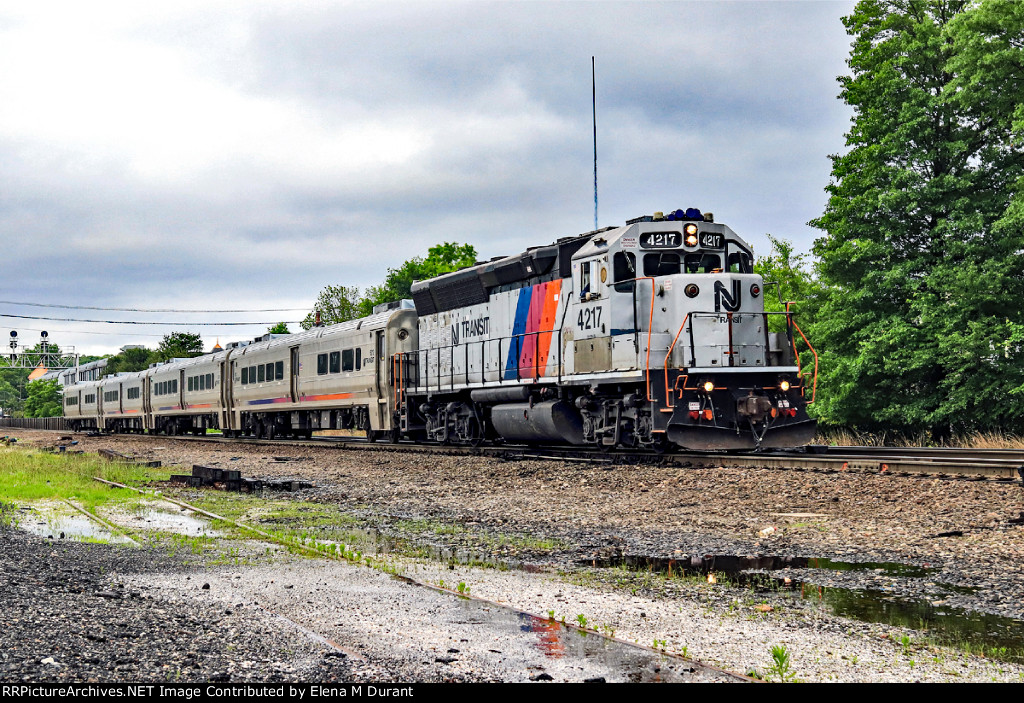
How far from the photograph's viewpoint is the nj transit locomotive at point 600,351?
14906 millimetres

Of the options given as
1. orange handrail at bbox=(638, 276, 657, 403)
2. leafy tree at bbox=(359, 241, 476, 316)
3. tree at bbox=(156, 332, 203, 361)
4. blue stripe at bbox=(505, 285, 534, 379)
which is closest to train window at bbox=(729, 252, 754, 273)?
orange handrail at bbox=(638, 276, 657, 403)

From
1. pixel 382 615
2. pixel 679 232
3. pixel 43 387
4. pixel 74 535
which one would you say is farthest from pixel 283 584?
pixel 43 387

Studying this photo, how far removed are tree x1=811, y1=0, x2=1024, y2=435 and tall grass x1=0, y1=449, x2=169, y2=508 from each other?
53.2 ft

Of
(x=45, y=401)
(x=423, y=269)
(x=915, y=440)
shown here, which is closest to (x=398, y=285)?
(x=423, y=269)

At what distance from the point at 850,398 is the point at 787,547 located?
15.8 meters

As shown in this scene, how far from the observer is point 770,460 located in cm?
1420

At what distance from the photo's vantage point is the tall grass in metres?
13.7

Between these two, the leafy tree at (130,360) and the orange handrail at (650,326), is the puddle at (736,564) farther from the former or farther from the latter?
the leafy tree at (130,360)

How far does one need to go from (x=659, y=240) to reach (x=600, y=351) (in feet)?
7.12

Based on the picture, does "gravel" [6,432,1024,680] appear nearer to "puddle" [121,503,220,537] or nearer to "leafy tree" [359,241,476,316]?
"puddle" [121,503,220,537]

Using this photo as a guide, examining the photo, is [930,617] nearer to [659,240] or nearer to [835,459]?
[835,459]

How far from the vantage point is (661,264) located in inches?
633

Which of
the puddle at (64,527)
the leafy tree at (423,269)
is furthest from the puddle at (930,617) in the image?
the leafy tree at (423,269)

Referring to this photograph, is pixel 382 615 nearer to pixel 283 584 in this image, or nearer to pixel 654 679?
pixel 283 584
